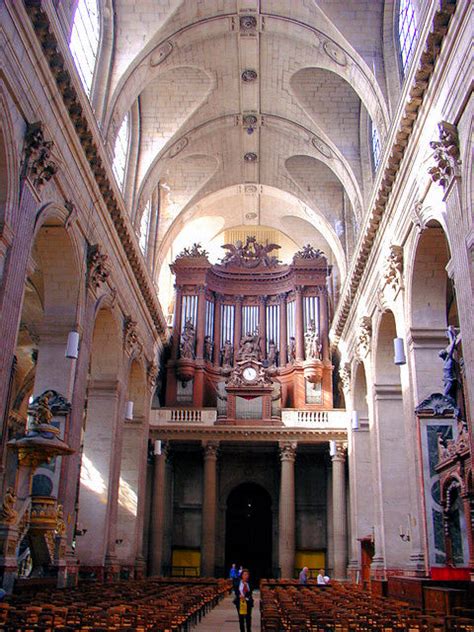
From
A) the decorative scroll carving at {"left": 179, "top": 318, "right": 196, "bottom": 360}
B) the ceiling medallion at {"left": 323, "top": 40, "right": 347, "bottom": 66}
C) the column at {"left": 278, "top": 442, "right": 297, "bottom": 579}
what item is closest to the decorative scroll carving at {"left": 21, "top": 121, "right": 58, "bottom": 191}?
the ceiling medallion at {"left": 323, "top": 40, "right": 347, "bottom": 66}

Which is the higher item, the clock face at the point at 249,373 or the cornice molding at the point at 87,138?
the cornice molding at the point at 87,138

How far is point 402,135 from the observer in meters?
15.8

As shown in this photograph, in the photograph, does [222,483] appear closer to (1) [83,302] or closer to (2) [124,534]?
(2) [124,534]

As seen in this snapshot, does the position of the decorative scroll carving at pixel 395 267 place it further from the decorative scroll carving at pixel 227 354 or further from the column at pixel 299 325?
the decorative scroll carving at pixel 227 354

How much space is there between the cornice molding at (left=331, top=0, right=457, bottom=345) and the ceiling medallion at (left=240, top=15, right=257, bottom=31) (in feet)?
24.5

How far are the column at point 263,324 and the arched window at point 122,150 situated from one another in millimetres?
11981

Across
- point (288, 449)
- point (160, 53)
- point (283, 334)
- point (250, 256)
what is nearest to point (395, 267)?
point (160, 53)

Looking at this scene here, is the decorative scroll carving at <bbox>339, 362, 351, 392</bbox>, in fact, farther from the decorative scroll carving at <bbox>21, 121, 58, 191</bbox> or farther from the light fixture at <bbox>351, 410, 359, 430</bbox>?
the decorative scroll carving at <bbox>21, 121, 58, 191</bbox>

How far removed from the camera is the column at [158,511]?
1072 inches

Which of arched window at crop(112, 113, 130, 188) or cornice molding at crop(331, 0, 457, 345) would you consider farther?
arched window at crop(112, 113, 130, 188)

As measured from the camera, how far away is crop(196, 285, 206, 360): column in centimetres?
3158

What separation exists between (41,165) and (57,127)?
1.78m

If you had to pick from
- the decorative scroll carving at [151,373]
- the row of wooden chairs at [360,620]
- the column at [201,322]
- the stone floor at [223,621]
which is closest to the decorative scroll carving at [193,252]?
the column at [201,322]

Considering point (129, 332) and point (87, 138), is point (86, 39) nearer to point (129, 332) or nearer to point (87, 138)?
point (87, 138)
